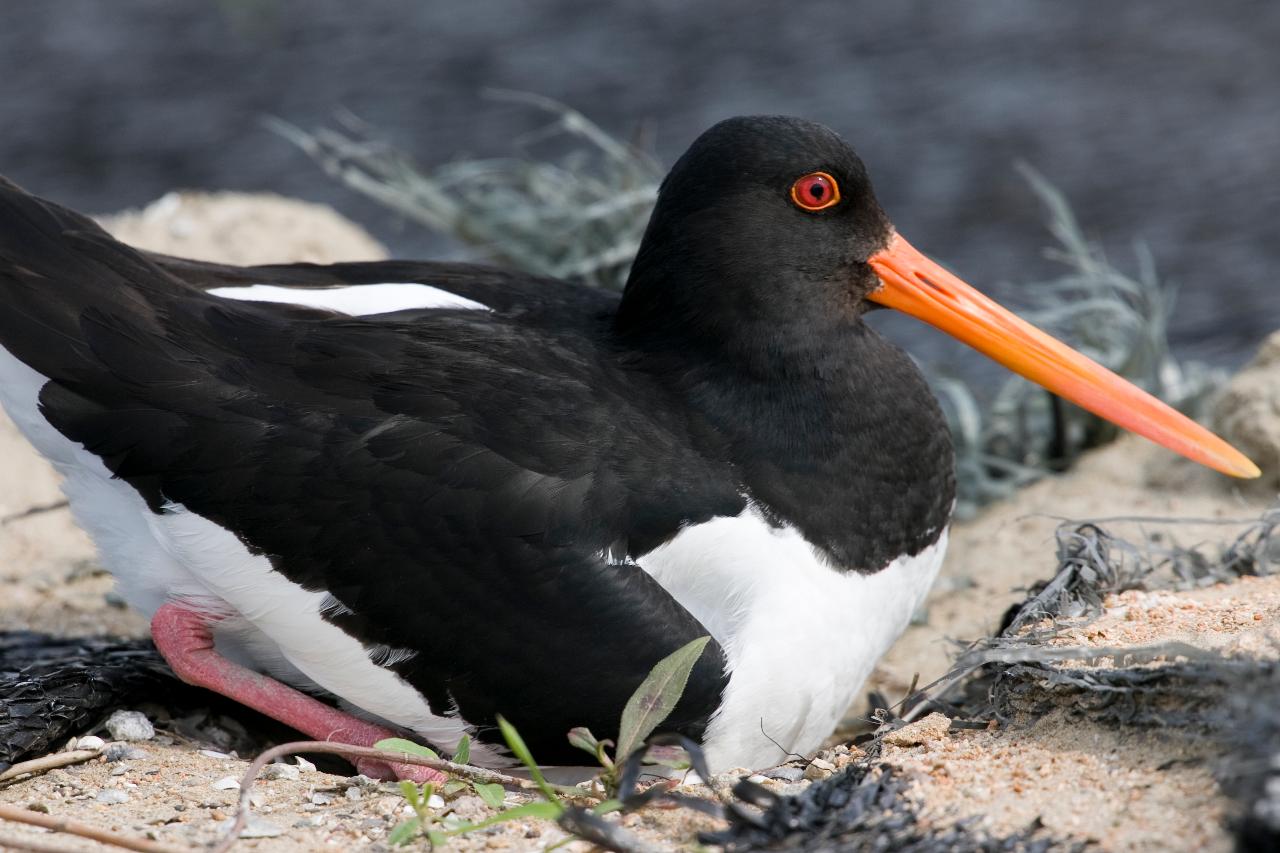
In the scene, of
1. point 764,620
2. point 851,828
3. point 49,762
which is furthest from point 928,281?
point 49,762

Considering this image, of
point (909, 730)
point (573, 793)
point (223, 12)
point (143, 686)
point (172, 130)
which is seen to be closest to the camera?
point (573, 793)

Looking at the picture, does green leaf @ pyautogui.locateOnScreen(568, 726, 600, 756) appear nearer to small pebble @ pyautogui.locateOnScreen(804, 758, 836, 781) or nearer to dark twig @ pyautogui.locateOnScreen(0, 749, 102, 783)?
small pebble @ pyautogui.locateOnScreen(804, 758, 836, 781)

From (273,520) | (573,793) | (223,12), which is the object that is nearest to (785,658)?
(573,793)

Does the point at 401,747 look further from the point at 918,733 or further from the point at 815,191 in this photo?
the point at 815,191

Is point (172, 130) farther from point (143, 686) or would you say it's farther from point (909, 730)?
point (909, 730)

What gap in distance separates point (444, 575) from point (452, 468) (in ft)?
0.86

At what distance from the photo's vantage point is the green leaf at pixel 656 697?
133 inches

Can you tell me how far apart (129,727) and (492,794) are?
1333 millimetres

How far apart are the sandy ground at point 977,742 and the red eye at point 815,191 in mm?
1067

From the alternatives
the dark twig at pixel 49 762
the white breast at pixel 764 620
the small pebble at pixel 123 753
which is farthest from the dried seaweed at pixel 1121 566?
the dark twig at pixel 49 762

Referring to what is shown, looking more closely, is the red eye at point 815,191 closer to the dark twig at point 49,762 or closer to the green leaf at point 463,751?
the green leaf at point 463,751

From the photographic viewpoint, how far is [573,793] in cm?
324

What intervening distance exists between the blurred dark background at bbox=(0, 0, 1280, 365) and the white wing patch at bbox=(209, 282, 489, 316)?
433 centimetres

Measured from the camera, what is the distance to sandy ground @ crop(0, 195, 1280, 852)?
9.87 ft
